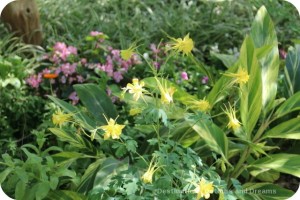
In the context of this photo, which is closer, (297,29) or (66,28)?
(297,29)

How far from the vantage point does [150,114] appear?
1.83 m

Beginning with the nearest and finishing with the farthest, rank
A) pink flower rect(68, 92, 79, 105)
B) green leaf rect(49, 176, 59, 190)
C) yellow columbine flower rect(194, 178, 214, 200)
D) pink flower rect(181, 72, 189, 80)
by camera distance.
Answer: yellow columbine flower rect(194, 178, 214, 200) < green leaf rect(49, 176, 59, 190) < pink flower rect(68, 92, 79, 105) < pink flower rect(181, 72, 189, 80)

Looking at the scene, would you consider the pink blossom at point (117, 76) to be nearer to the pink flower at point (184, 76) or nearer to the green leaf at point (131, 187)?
the pink flower at point (184, 76)

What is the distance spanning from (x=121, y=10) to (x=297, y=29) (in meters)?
Result: 1.47

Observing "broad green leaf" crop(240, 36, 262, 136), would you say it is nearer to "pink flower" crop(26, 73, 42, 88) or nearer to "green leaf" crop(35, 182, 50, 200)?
"green leaf" crop(35, 182, 50, 200)

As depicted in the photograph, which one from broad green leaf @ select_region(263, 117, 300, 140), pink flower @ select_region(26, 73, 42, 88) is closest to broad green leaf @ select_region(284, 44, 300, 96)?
broad green leaf @ select_region(263, 117, 300, 140)

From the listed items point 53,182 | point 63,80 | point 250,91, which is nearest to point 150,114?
point 53,182

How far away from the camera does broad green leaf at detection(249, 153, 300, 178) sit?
2.22 meters

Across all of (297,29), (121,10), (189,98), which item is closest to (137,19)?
(121,10)

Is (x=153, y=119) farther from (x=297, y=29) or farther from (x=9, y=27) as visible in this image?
(x=9, y=27)

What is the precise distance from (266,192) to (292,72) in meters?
0.69

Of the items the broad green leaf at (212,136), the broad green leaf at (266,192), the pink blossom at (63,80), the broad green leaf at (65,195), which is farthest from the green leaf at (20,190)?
the pink blossom at (63,80)

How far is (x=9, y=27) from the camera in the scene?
367 cm

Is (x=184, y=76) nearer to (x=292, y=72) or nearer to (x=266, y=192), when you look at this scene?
(x=292, y=72)
